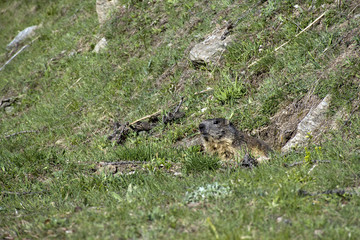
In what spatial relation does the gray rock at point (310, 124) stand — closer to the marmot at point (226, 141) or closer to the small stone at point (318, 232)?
the marmot at point (226, 141)

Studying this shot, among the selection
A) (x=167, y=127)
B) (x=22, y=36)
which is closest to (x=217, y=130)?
(x=167, y=127)

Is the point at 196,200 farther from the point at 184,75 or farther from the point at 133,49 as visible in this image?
the point at 133,49

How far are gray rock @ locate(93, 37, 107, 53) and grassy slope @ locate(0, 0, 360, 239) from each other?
156mm

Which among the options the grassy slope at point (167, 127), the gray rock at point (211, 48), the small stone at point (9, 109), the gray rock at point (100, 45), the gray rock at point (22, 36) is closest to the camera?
the grassy slope at point (167, 127)

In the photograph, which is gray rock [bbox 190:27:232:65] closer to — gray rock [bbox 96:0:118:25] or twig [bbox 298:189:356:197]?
gray rock [bbox 96:0:118:25]

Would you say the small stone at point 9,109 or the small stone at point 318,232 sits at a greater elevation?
the small stone at point 318,232

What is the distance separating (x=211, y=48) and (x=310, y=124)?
2817mm

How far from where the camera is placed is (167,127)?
7.12 meters

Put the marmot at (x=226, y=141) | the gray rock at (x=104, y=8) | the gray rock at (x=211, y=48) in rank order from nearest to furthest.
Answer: the marmot at (x=226, y=141), the gray rock at (x=211, y=48), the gray rock at (x=104, y=8)

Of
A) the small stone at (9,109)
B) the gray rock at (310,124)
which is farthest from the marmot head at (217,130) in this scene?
the small stone at (9,109)

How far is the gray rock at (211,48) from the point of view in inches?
300

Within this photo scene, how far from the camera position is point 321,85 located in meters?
6.00

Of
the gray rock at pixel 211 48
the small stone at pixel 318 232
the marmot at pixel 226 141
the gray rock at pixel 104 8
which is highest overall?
the gray rock at pixel 104 8

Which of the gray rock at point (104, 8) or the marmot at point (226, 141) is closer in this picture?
the marmot at point (226, 141)
